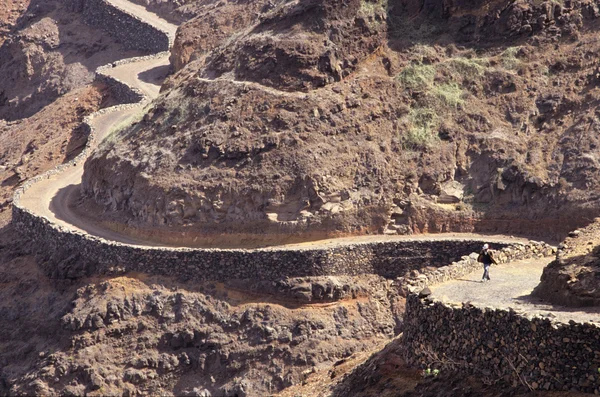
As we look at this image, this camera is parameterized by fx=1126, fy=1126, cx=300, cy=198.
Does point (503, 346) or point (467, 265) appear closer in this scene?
point (503, 346)

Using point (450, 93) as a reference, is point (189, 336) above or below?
below

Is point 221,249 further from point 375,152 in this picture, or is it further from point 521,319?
point 521,319

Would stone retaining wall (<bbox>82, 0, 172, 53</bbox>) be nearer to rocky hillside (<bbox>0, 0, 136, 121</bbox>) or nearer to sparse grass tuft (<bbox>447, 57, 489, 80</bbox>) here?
rocky hillside (<bbox>0, 0, 136, 121</bbox>)

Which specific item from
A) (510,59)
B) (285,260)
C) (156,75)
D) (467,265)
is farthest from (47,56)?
(467,265)

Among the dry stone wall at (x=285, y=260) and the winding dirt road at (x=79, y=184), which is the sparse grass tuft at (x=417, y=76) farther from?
the dry stone wall at (x=285, y=260)

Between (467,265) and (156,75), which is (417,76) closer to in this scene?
(467,265)

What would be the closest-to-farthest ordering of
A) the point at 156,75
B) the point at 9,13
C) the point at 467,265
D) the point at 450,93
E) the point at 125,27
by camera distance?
the point at 467,265 → the point at 450,93 → the point at 156,75 → the point at 125,27 → the point at 9,13
